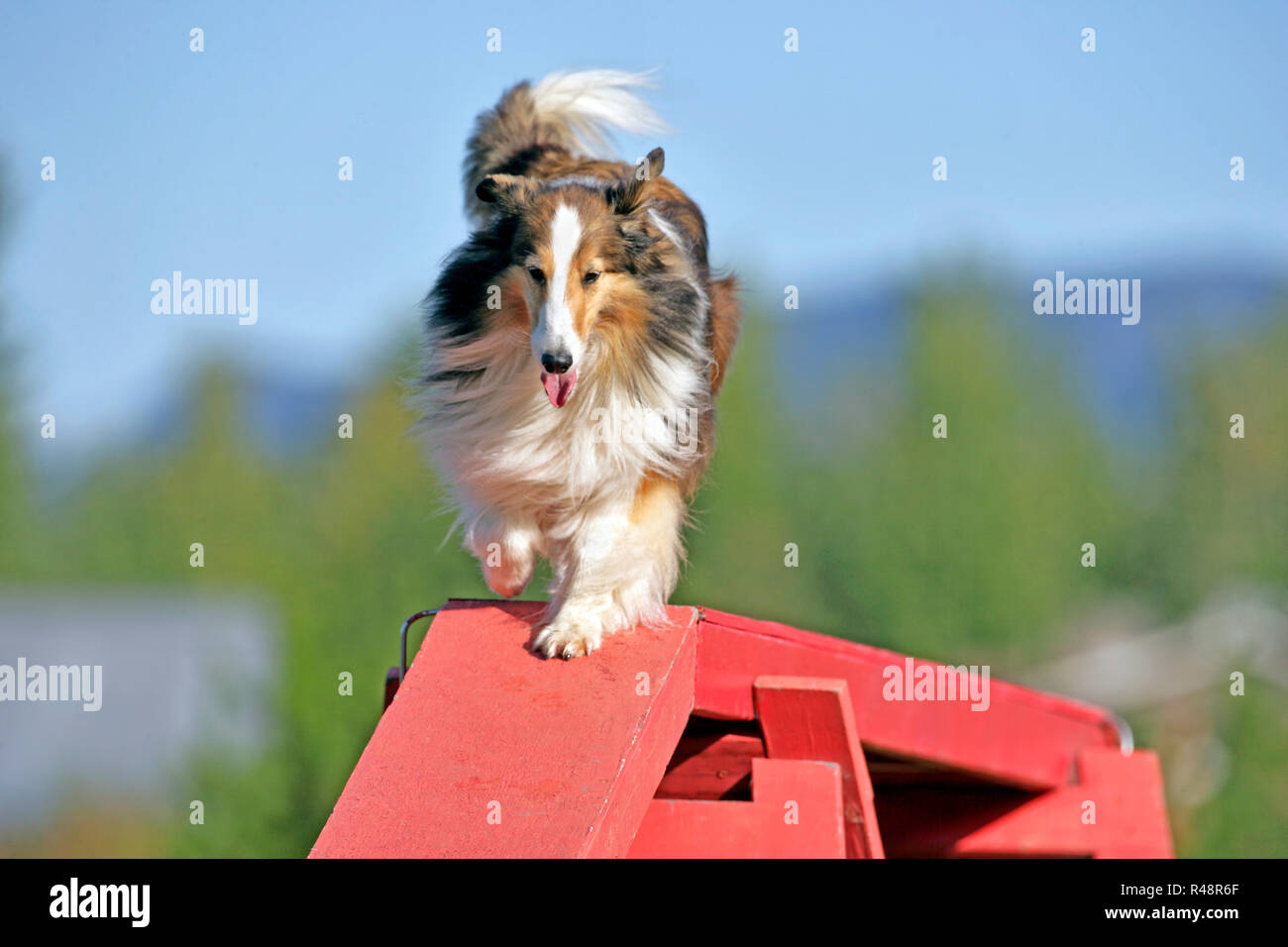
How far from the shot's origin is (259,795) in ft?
54.7

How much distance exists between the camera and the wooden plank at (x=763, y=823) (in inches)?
139

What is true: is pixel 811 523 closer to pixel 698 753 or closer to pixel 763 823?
pixel 698 753

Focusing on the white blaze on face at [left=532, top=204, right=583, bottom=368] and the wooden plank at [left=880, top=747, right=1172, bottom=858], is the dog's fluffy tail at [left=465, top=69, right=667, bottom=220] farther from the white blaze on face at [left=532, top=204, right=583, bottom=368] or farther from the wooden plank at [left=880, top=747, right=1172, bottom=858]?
the wooden plank at [left=880, top=747, right=1172, bottom=858]

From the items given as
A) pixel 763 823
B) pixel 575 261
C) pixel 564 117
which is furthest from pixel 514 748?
pixel 564 117

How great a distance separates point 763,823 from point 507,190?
203 cm

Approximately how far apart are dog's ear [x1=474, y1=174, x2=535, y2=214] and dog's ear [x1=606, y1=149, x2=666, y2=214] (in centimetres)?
26

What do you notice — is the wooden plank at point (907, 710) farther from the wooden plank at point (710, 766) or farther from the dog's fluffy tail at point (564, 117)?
the dog's fluffy tail at point (564, 117)

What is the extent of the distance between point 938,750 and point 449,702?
6.08ft

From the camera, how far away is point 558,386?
3750 mm

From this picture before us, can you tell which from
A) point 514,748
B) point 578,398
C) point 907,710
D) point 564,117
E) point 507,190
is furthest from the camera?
point 564,117

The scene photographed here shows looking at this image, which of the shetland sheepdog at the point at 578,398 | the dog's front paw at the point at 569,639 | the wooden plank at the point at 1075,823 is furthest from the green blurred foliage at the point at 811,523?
the dog's front paw at the point at 569,639

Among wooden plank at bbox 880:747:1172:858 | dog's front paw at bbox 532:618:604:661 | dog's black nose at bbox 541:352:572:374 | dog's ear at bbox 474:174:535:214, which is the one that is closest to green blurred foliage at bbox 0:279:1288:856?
wooden plank at bbox 880:747:1172:858

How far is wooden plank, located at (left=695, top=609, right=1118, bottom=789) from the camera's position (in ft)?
12.8
